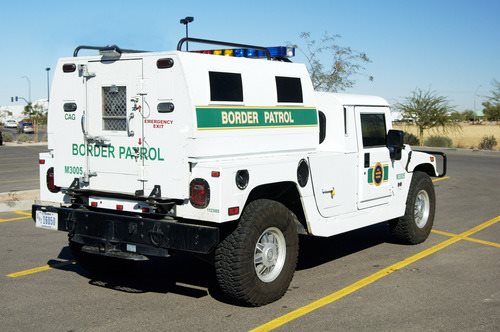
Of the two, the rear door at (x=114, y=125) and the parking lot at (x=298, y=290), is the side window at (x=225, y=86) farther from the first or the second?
Result: the parking lot at (x=298, y=290)

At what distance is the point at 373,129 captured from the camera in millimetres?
7855

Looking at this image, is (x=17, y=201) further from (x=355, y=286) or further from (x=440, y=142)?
(x=440, y=142)

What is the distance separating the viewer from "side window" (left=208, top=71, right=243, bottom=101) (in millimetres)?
5680

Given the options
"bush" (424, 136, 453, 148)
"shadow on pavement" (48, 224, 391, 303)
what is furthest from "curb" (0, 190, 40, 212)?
"bush" (424, 136, 453, 148)

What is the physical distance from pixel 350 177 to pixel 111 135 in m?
2.80

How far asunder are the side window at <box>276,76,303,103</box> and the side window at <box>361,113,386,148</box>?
4.27 ft

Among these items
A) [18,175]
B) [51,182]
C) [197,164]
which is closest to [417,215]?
[197,164]

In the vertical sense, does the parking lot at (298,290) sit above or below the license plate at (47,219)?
below

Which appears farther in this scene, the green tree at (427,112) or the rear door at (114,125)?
the green tree at (427,112)

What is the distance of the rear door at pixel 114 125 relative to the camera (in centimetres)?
579

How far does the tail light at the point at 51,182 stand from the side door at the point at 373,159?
11.4 feet

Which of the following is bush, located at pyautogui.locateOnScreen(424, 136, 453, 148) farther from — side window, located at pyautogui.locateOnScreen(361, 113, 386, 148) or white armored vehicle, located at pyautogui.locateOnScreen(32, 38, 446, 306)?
white armored vehicle, located at pyautogui.locateOnScreen(32, 38, 446, 306)

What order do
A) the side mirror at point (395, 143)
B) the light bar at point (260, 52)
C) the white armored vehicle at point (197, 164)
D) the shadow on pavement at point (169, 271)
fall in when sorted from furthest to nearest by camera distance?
the side mirror at point (395, 143) → the light bar at point (260, 52) → the shadow on pavement at point (169, 271) → the white armored vehicle at point (197, 164)

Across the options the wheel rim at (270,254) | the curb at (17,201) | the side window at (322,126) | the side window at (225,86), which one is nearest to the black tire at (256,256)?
the wheel rim at (270,254)
